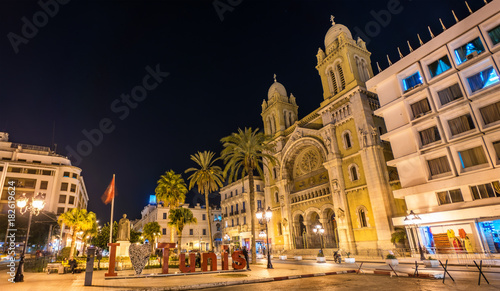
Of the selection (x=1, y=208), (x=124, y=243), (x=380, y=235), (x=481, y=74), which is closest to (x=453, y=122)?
(x=481, y=74)

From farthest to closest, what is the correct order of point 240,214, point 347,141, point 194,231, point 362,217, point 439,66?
point 194,231
point 240,214
point 347,141
point 362,217
point 439,66

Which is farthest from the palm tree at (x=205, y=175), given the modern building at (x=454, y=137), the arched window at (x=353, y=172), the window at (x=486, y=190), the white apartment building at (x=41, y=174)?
the white apartment building at (x=41, y=174)

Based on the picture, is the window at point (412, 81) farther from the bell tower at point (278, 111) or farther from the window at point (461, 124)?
the bell tower at point (278, 111)

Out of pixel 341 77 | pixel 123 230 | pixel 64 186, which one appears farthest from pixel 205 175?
pixel 64 186

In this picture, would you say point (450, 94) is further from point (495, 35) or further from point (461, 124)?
point (495, 35)

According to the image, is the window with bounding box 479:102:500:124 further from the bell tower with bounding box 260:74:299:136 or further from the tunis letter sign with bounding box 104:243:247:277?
the bell tower with bounding box 260:74:299:136

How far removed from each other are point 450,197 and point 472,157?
12.6 feet

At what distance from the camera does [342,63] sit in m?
38.3

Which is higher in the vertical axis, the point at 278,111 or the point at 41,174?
the point at 278,111

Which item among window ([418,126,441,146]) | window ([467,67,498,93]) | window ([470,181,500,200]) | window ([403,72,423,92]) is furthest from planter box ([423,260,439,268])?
window ([403,72,423,92])

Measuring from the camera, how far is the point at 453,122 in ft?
77.8

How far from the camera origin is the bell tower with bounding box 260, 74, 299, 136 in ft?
165

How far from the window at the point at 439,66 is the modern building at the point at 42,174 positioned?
77.2 meters

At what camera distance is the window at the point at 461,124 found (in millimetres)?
22703
